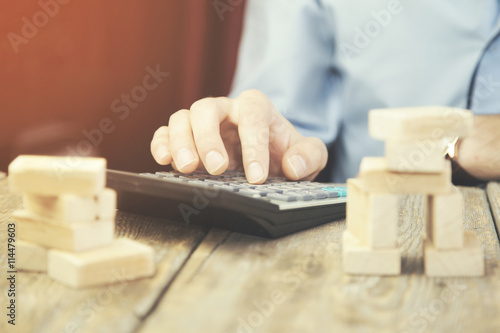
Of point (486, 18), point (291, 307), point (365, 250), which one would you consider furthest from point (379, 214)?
point (486, 18)

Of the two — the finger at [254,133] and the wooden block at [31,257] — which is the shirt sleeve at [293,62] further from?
the wooden block at [31,257]

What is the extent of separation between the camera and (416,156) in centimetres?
48

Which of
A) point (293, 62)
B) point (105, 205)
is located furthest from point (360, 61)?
point (105, 205)

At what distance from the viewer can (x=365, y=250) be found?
0.50 metres

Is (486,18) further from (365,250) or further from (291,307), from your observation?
(291,307)

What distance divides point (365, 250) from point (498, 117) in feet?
3.08

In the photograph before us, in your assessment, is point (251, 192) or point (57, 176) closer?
point (57, 176)

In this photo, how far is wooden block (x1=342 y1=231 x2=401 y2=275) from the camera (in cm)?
49

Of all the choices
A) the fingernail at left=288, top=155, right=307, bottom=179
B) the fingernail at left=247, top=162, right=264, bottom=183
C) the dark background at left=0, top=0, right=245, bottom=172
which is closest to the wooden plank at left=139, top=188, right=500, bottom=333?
the fingernail at left=247, top=162, right=264, bottom=183

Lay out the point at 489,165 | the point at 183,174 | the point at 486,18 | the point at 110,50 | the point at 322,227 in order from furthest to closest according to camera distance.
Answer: the point at 110,50 → the point at 486,18 → the point at 489,165 → the point at 183,174 → the point at 322,227

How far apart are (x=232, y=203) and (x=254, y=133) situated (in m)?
0.36

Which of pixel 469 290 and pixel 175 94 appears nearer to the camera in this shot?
pixel 469 290

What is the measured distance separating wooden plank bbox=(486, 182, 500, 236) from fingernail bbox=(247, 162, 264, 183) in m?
0.35

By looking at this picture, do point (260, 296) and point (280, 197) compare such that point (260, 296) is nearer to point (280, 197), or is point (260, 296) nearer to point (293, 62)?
point (280, 197)
